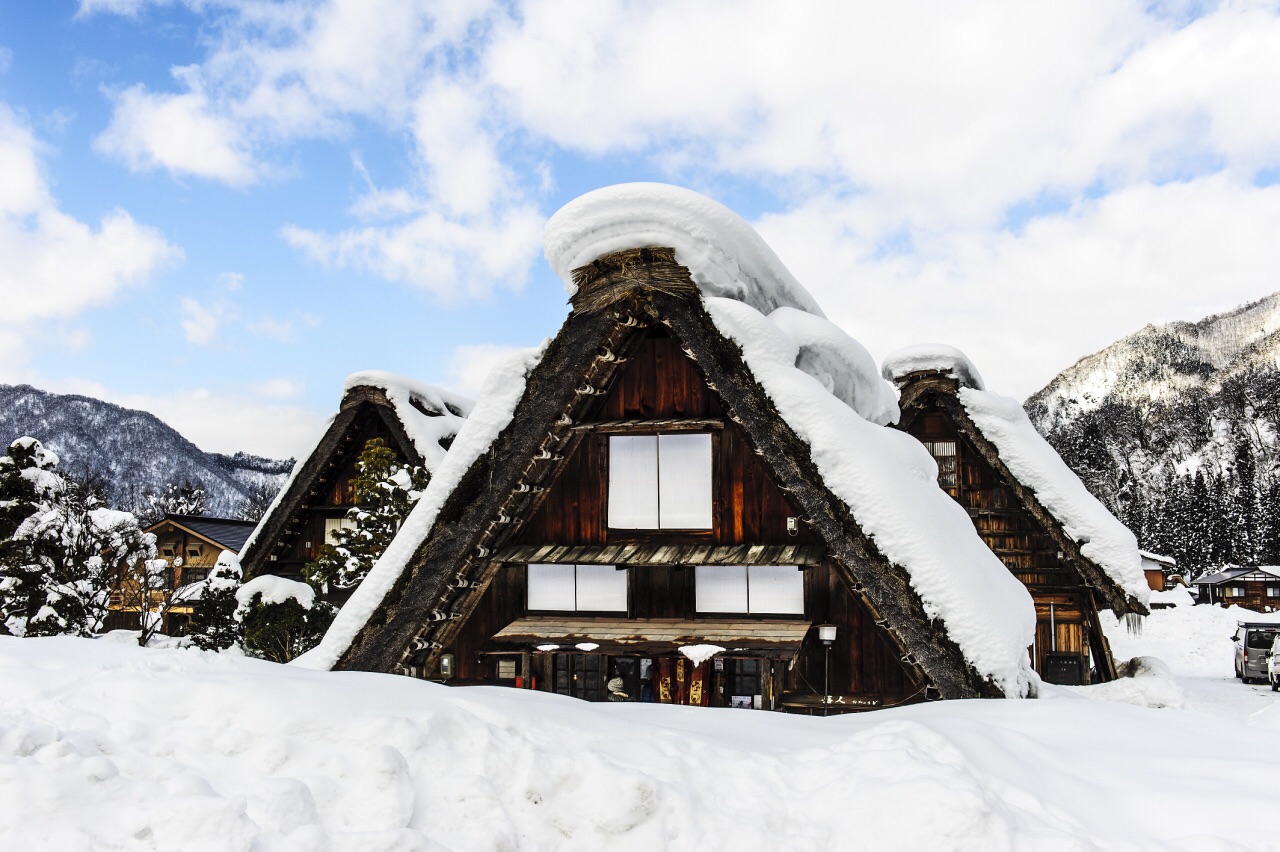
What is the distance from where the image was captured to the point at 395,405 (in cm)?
1529

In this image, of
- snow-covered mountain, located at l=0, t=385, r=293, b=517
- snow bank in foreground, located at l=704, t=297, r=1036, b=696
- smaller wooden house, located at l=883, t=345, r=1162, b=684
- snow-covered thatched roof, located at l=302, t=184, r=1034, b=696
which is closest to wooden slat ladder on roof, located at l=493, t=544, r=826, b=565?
snow-covered thatched roof, located at l=302, t=184, r=1034, b=696

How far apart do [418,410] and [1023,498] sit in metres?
11.4

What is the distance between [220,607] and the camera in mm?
14250

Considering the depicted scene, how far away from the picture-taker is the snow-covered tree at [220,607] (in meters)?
14.2

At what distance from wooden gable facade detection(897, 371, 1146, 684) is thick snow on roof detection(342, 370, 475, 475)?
870 centimetres

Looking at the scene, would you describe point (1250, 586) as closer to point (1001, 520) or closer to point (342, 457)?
point (1001, 520)

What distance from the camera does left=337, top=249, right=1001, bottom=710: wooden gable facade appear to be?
22.6 feet

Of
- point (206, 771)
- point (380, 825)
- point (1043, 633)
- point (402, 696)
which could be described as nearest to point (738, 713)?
point (402, 696)

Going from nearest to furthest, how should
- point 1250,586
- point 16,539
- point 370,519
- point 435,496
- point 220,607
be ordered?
point 435,496 < point 16,539 < point 370,519 < point 220,607 < point 1250,586

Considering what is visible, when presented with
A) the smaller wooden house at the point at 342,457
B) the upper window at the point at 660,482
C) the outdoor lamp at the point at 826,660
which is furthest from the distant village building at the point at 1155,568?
the upper window at the point at 660,482

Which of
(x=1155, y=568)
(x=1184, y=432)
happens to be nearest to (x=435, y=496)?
(x=1155, y=568)

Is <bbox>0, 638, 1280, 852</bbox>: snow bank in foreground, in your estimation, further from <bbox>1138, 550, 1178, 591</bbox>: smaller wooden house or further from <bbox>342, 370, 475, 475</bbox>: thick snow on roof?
<bbox>1138, 550, 1178, 591</bbox>: smaller wooden house

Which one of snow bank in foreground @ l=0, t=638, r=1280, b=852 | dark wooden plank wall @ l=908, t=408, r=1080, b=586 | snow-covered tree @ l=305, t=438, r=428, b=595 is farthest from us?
snow-covered tree @ l=305, t=438, r=428, b=595

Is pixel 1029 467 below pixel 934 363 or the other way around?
below
